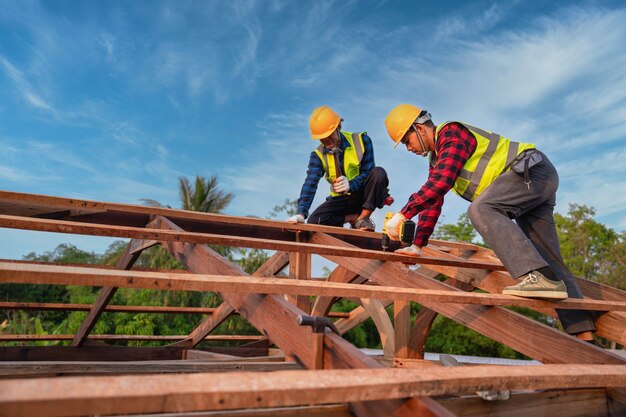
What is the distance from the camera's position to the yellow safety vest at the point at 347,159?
5.55 meters

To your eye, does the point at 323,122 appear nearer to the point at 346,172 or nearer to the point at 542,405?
the point at 346,172

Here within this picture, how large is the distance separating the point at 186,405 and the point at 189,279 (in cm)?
86

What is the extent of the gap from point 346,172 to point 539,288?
2.98 m

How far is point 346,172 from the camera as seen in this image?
5.60 m

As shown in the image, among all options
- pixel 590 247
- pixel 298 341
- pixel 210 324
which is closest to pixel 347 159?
pixel 210 324

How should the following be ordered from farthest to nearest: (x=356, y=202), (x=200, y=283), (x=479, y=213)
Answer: (x=356, y=202) → (x=479, y=213) → (x=200, y=283)

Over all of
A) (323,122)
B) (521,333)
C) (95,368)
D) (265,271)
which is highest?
(323,122)

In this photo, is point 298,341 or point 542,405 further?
point 542,405

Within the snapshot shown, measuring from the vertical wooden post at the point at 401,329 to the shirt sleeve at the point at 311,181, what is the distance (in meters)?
1.44

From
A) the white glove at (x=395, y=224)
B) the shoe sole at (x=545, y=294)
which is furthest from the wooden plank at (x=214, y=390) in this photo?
the white glove at (x=395, y=224)

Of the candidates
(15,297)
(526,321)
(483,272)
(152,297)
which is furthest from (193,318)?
(526,321)

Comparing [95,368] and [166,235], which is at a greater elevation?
[166,235]

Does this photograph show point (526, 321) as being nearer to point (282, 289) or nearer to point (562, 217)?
point (282, 289)

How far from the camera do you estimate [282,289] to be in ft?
7.09
